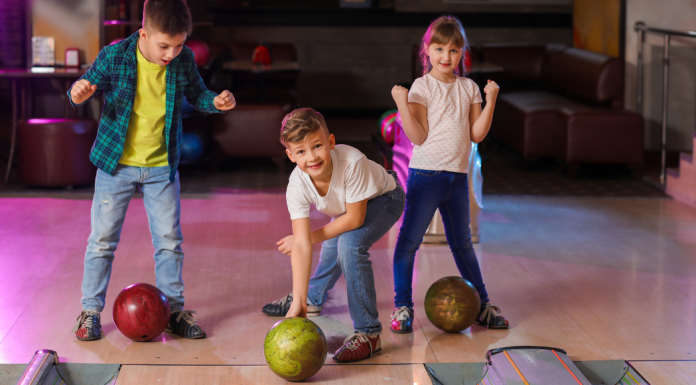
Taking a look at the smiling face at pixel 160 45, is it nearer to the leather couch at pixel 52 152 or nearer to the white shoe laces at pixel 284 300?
the white shoe laces at pixel 284 300

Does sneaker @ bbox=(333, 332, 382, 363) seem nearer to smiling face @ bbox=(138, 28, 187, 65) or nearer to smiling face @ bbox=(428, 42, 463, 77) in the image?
smiling face @ bbox=(428, 42, 463, 77)

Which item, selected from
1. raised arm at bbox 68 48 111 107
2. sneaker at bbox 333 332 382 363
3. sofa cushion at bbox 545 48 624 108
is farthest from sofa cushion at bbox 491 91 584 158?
raised arm at bbox 68 48 111 107

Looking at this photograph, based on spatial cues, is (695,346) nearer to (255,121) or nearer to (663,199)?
(663,199)

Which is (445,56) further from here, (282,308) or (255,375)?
(255,375)

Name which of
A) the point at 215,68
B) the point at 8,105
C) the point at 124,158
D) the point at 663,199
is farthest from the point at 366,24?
the point at 124,158

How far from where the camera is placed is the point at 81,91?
2.89 m

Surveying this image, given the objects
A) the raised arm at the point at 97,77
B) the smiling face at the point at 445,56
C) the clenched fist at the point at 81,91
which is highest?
the smiling face at the point at 445,56

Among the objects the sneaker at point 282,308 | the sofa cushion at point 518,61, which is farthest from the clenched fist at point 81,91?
the sofa cushion at point 518,61

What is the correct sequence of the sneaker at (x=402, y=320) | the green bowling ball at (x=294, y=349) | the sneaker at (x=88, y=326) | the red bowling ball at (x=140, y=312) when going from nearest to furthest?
the green bowling ball at (x=294, y=349) → the red bowling ball at (x=140, y=312) → the sneaker at (x=88, y=326) → the sneaker at (x=402, y=320)

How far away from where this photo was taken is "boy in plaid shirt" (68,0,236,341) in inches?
119

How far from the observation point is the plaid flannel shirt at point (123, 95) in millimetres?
3014

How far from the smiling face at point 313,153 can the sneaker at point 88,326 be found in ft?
3.83

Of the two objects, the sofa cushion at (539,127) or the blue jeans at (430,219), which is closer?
the blue jeans at (430,219)

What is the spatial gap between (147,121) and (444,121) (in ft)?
4.19
